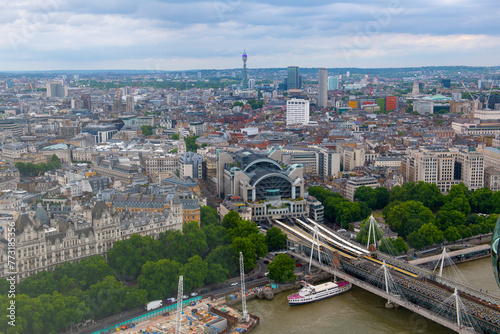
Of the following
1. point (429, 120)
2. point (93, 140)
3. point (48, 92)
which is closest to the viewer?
point (93, 140)

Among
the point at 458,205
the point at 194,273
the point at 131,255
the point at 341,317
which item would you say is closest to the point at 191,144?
the point at 458,205

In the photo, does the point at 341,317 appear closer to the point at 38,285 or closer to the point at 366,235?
the point at 366,235

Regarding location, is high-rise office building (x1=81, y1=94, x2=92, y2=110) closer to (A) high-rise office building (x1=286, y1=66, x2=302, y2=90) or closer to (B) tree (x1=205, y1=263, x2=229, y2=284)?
(A) high-rise office building (x1=286, y1=66, x2=302, y2=90)

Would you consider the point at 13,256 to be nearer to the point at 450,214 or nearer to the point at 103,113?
the point at 450,214

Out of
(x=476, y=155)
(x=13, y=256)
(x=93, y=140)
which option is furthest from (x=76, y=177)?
(x=476, y=155)

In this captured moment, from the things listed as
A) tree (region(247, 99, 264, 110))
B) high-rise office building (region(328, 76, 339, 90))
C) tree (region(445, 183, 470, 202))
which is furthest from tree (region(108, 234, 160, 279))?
high-rise office building (region(328, 76, 339, 90))

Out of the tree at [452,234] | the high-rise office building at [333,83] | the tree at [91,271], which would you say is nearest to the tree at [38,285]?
the tree at [91,271]
